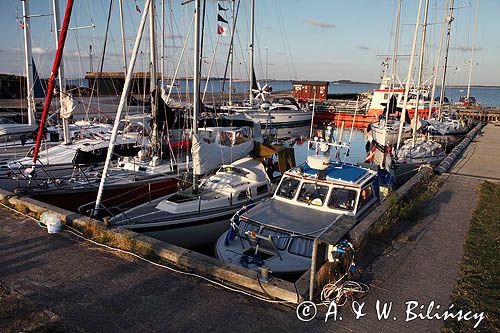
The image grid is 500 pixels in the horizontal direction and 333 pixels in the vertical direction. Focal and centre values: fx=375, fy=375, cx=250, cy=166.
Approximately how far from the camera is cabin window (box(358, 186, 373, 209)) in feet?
32.0

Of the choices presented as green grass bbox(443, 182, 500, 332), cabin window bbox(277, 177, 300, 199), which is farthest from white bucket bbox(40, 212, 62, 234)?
green grass bbox(443, 182, 500, 332)

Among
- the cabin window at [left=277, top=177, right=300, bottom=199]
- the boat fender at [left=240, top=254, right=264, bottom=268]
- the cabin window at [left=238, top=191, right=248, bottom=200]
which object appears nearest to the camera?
the boat fender at [left=240, top=254, right=264, bottom=268]

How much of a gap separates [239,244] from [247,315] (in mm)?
3467


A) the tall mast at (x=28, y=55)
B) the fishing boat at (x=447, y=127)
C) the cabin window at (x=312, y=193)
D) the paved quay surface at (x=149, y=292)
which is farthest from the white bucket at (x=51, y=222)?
the fishing boat at (x=447, y=127)

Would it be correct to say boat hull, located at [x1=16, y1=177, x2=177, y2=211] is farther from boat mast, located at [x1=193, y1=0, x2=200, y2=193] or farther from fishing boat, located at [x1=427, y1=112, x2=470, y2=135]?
fishing boat, located at [x1=427, y1=112, x2=470, y2=135]

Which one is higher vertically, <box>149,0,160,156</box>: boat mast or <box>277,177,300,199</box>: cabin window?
<box>149,0,160,156</box>: boat mast

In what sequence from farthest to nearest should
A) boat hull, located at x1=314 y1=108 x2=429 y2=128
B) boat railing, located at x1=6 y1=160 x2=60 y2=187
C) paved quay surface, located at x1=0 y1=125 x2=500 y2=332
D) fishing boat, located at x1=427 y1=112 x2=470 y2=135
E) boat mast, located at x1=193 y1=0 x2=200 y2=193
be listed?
boat hull, located at x1=314 y1=108 x2=429 y2=128 < fishing boat, located at x1=427 y1=112 x2=470 y2=135 < boat railing, located at x1=6 y1=160 x2=60 y2=187 < boat mast, located at x1=193 y1=0 x2=200 y2=193 < paved quay surface, located at x1=0 y1=125 x2=500 y2=332

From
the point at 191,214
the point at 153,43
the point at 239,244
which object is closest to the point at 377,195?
the point at 239,244

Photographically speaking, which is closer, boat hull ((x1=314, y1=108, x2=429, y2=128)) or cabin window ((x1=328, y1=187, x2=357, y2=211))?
cabin window ((x1=328, y1=187, x2=357, y2=211))

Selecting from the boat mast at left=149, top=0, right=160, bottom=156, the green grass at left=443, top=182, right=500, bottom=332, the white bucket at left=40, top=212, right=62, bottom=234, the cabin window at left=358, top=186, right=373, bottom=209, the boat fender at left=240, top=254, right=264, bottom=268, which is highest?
the boat mast at left=149, top=0, right=160, bottom=156

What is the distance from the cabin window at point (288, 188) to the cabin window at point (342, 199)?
3.44ft

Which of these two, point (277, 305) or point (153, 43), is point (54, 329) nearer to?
point (277, 305)

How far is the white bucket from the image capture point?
796 cm

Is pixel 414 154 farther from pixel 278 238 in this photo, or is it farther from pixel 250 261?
pixel 250 261
